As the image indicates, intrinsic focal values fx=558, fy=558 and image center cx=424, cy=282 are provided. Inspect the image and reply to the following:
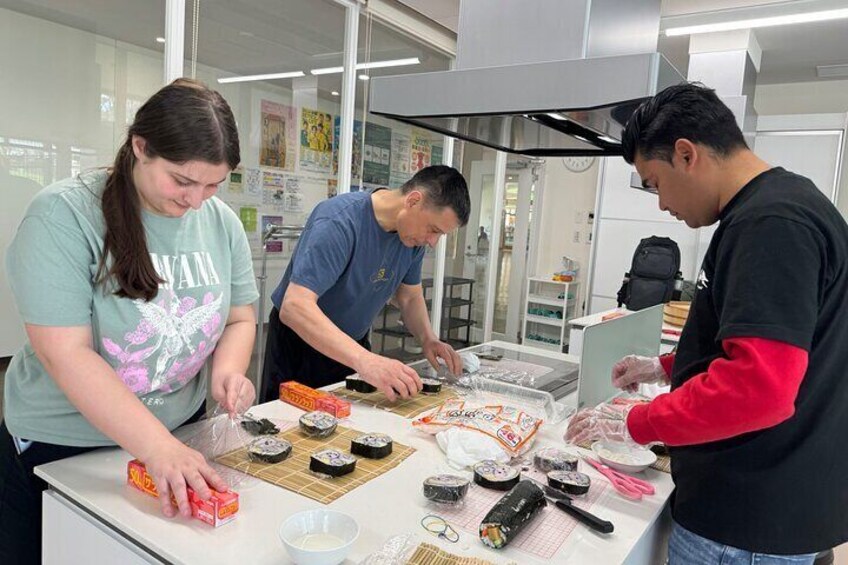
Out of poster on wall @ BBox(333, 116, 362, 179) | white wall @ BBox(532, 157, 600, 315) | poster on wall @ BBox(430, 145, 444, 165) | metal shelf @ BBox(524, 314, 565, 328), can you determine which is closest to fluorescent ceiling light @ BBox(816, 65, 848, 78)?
white wall @ BBox(532, 157, 600, 315)

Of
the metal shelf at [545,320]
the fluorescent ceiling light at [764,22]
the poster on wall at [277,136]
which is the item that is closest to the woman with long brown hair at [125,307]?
the poster on wall at [277,136]

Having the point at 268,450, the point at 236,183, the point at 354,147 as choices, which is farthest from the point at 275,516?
the point at 354,147

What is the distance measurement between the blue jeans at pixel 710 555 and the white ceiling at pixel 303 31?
269 centimetres

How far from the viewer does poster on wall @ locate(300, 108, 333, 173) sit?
328cm

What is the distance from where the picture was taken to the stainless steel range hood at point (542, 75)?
41.8 inches

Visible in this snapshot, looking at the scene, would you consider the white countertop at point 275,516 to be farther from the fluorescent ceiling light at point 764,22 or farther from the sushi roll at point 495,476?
the fluorescent ceiling light at point 764,22

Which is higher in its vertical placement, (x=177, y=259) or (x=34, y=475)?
(x=177, y=259)

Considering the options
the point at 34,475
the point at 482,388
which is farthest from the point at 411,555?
the point at 482,388

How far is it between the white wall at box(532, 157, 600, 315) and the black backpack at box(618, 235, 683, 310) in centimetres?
154

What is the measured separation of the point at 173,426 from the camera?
1.20 meters

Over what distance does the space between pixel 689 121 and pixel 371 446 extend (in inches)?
33.7

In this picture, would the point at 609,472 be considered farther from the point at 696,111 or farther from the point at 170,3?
the point at 170,3

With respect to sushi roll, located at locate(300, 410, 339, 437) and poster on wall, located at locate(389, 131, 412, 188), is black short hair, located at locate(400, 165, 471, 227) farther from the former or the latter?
poster on wall, located at locate(389, 131, 412, 188)

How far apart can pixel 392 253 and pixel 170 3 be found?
1.64 meters
